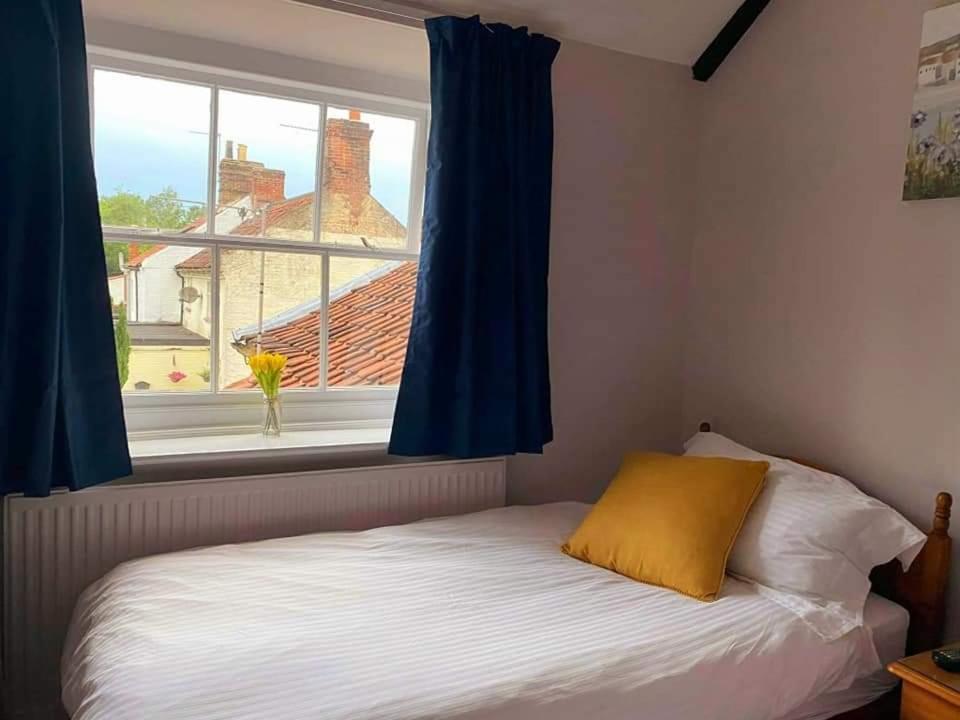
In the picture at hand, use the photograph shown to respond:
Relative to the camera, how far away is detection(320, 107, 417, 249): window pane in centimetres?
262

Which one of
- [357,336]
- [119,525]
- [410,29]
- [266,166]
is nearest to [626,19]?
[410,29]

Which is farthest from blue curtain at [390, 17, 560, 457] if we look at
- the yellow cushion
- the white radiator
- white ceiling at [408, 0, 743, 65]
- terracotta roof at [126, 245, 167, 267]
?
terracotta roof at [126, 245, 167, 267]

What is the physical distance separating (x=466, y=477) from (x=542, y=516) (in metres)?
0.29

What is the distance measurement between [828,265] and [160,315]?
2175 mm

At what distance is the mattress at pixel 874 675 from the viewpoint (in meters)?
1.85

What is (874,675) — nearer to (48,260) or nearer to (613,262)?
(613,262)

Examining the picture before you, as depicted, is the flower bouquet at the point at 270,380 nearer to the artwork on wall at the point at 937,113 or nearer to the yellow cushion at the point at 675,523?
the yellow cushion at the point at 675,523

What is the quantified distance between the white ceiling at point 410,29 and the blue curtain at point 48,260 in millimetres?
384

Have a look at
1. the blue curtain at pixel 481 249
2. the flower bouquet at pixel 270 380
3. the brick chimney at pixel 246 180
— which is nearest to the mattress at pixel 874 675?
the blue curtain at pixel 481 249

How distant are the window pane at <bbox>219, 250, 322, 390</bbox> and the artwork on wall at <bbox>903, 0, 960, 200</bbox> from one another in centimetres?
189

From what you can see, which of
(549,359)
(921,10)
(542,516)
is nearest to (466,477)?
(542,516)

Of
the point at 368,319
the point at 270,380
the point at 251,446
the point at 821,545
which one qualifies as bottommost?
the point at 821,545

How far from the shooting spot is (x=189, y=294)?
2455 millimetres

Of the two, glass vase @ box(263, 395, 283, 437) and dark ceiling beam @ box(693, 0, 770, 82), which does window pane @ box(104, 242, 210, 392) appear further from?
dark ceiling beam @ box(693, 0, 770, 82)
